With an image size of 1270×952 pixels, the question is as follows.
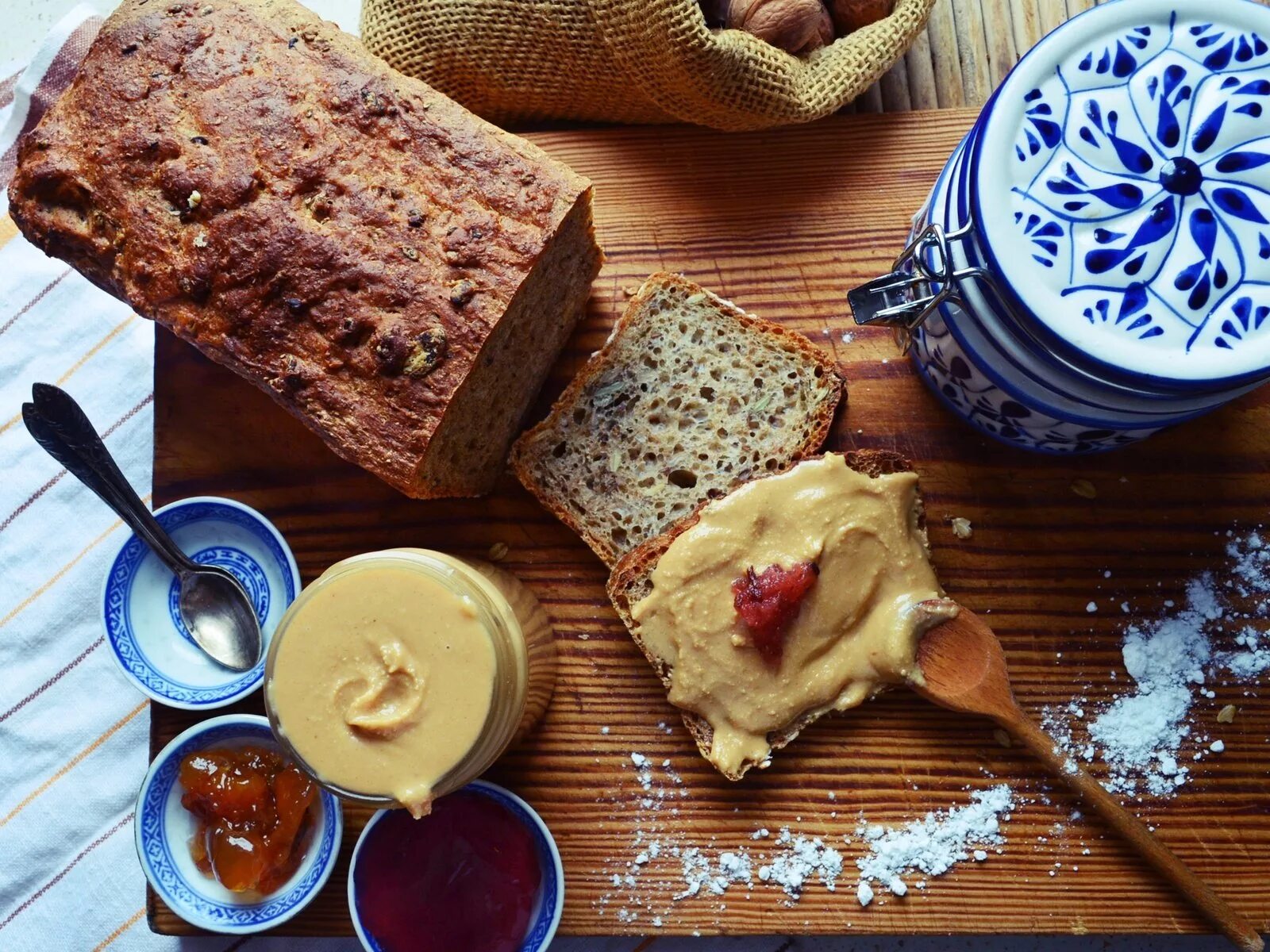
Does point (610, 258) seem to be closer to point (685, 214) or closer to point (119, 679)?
point (685, 214)

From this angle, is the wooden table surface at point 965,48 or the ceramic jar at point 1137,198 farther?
the wooden table surface at point 965,48

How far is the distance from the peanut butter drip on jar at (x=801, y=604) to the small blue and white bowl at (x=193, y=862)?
987mm

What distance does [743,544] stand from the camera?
2.54 metres

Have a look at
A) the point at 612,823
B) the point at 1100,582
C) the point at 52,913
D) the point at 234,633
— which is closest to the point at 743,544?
the point at 612,823

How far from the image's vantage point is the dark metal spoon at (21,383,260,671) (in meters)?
2.62

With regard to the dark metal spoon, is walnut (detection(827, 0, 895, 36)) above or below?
above

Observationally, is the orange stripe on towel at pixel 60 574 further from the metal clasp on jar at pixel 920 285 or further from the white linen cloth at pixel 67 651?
the metal clasp on jar at pixel 920 285

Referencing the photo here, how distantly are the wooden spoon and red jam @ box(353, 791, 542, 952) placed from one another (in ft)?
3.60

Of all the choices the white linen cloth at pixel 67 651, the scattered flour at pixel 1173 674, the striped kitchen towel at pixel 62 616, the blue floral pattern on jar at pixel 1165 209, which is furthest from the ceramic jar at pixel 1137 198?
the striped kitchen towel at pixel 62 616

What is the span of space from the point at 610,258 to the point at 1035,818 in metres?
1.91

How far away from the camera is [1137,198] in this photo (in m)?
1.99

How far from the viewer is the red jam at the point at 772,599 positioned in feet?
8.04

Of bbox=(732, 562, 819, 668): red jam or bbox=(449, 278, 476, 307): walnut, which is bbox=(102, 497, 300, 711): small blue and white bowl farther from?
bbox=(732, 562, 819, 668): red jam

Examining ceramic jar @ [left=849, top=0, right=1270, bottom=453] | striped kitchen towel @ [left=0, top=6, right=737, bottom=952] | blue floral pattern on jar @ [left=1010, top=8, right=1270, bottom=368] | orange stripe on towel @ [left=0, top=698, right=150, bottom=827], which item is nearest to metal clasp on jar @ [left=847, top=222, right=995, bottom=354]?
ceramic jar @ [left=849, top=0, right=1270, bottom=453]
